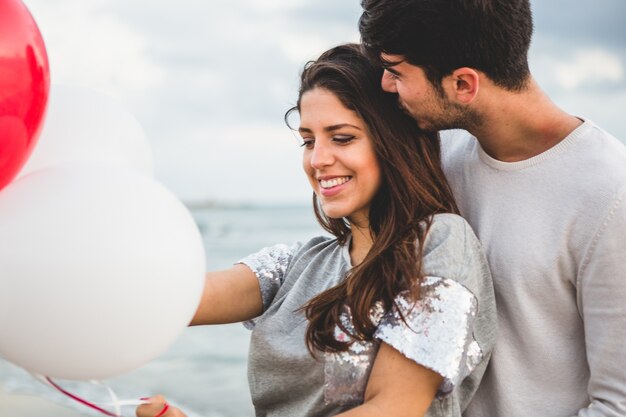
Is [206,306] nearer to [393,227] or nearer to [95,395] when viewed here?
[393,227]

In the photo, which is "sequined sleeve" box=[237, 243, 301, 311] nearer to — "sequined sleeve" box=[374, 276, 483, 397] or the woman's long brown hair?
the woman's long brown hair

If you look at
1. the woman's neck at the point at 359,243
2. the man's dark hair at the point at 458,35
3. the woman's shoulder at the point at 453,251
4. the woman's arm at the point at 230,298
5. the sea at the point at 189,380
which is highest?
the man's dark hair at the point at 458,35

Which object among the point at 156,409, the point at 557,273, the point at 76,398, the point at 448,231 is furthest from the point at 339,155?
the point at 76,398

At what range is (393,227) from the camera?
226cm

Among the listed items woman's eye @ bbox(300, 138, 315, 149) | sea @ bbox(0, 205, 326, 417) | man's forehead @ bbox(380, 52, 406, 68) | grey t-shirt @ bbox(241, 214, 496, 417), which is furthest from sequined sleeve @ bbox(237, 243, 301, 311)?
sea @ bbox(0, 205, 326, 417)

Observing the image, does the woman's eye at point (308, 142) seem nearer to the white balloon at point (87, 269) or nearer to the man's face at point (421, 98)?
the man's face at point (421, 98)

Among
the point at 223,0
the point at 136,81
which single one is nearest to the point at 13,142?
the point at 136,81

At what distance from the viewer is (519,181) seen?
7.41 feet

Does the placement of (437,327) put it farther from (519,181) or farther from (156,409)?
(156,409)

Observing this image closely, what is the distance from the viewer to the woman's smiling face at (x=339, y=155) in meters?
2.34

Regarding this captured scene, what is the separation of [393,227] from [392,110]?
1.20 ft

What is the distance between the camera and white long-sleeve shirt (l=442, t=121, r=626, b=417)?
210cm

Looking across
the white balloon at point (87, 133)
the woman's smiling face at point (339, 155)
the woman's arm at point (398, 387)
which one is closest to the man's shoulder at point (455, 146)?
the woman's smiling face at point (339, 155)

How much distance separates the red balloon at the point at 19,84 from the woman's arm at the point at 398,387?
1.02 metres
